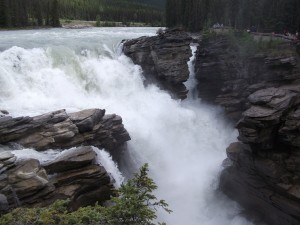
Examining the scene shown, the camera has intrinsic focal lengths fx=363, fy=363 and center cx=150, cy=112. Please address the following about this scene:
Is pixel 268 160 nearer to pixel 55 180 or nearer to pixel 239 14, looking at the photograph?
pixel 55 180

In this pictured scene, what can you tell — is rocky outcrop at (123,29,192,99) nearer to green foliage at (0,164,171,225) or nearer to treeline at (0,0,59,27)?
green foliage at (0,164,171,225)

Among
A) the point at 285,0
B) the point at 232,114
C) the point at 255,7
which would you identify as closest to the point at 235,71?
the point at 232,114

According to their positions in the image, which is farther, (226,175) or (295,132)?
(226,175)

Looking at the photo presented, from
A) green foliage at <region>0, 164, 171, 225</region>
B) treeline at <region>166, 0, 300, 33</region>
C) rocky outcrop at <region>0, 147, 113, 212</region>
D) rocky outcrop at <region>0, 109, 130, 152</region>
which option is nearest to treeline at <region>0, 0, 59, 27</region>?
treeline at <region>166, 0, 300, 33</region>

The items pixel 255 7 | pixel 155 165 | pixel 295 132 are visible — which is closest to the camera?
pixel 295 132

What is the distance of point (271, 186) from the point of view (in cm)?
2433

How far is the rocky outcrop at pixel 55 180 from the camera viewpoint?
16.5 m

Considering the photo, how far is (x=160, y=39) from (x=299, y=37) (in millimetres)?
15284

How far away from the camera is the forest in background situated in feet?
235

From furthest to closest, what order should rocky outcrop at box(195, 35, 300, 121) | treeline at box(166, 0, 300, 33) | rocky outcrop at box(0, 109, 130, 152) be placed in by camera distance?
treeline at box(166, 0, 300, 33) → rocky outcrop at box(195, 35, 300, 121) → rocky outcrop at box(0, 109, 130, 152)

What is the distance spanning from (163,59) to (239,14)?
3410 centimetres

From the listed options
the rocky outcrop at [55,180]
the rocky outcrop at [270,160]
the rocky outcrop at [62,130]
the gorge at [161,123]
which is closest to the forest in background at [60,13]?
the gorge at [161,123]

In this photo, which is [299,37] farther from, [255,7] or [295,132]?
[255,7]

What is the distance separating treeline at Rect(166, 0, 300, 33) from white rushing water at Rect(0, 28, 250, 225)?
2562 centimetres
